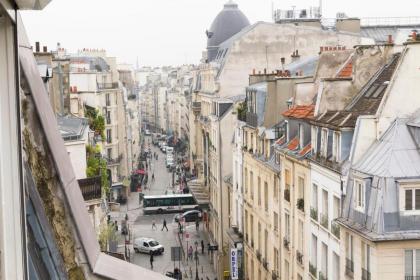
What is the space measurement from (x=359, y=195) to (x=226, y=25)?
46436 millimetres

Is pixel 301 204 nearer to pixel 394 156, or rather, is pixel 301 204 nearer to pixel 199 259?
pixel 394 156

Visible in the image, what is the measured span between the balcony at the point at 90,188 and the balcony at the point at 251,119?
1204cm

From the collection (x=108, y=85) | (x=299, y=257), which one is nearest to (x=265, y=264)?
(x=299, y=257)

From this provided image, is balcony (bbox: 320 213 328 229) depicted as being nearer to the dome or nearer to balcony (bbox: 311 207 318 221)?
balcony (bbox: 311 207 318 221)

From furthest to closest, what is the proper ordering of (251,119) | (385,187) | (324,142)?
(251,119) < (324,142) < (385,187)

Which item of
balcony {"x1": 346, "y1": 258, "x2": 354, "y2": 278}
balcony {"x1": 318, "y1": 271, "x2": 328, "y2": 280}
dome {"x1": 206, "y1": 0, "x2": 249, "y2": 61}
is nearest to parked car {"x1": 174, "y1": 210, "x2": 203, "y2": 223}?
dome {"x1": 206, "y1": 0, "x2": 249, "y2": 61}

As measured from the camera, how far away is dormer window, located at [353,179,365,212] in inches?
770

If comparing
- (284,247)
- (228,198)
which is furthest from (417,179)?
(228,198)

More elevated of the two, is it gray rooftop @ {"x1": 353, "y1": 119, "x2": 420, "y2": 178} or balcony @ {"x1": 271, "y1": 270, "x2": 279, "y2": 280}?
gray rooftop @ {"x1": 353, "y1": 119, "x2": 420, "y2": 178}

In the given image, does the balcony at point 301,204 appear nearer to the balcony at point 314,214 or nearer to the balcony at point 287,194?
the balcony at point 314,214

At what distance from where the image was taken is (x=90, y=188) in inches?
946

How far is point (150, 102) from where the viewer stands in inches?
7475

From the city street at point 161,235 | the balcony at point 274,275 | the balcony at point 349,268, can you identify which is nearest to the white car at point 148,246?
the city street at point 161,235

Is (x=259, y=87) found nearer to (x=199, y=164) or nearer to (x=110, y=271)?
(x=110, y=271)
